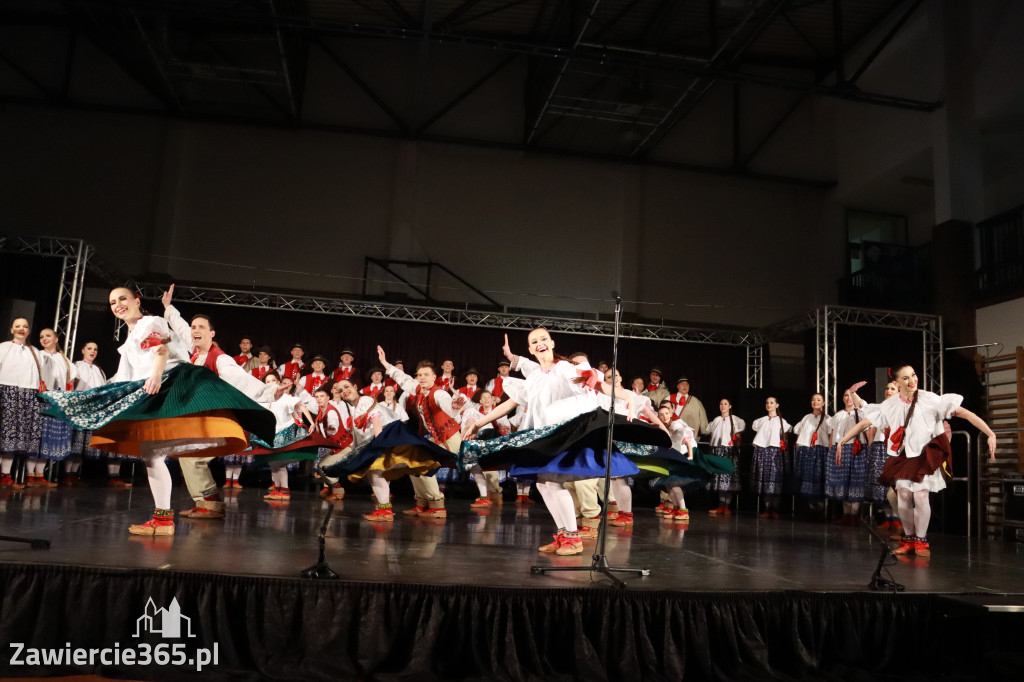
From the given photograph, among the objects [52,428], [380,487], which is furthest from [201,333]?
[52,428]

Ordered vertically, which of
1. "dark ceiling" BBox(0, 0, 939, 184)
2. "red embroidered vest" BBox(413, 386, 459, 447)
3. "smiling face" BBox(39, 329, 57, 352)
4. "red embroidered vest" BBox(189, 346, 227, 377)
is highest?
"dark ceiling" BBox(0, 0, 939, 184)

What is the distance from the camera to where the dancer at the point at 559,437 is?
4109mm

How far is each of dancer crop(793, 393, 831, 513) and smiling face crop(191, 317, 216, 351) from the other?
7.32 meters

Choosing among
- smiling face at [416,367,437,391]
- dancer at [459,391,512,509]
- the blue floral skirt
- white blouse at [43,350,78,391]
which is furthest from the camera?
dancer at [459,391,512,509]

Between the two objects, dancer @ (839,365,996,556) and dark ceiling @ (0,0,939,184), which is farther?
dark ceiling @ (0,0,939,184)

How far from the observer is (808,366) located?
12.2m

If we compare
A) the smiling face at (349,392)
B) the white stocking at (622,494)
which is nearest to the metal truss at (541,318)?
the smiling face at (349,392)

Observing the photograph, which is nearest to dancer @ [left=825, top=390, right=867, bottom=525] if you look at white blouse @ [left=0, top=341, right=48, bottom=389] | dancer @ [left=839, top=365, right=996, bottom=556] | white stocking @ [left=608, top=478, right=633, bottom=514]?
white stocking @ [left=608, top=478, right=633, bottom=514]

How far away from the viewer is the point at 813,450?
9.86 meters

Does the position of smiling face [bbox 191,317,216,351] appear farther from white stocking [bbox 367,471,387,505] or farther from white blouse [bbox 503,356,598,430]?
white blouse [bbox 503,356,598,430]

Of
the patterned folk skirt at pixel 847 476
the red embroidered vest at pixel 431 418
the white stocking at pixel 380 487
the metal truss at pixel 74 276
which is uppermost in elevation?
the metal truss at pixel 74 276

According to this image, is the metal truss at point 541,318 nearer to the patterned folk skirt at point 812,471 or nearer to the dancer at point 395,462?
the patterned folk skirt at point 812,471

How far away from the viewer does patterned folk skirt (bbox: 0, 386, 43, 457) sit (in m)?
7.55

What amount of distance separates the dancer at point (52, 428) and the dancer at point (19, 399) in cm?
8
